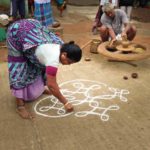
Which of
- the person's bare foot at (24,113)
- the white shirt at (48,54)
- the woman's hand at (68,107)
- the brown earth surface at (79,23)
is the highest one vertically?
the white shirt at (48,54)

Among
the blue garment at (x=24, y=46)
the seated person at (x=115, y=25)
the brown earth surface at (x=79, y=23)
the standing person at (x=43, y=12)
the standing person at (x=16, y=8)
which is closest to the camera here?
the blue garment at (x=24, y=46)

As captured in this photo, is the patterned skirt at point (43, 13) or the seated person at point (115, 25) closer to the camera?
the seated person at point (115, 25)

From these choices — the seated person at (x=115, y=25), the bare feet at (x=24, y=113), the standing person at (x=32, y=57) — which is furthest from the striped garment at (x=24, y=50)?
the seated person at (x=115, y=25)

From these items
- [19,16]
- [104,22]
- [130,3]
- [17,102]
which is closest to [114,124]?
[17,102]

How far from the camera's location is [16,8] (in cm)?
697

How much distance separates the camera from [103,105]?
144 inches

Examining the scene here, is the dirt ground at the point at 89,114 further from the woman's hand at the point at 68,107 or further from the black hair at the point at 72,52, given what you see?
the black hair at the point at 72,52

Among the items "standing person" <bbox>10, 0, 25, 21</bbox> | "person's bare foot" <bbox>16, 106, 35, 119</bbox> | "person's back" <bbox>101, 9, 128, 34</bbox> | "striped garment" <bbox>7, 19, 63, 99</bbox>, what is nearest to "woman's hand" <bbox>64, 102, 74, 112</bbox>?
"person's bare foot" <bbox>16, 106, 35, 119</bbox>

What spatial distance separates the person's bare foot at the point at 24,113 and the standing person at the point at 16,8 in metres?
3.71

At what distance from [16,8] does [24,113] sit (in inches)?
160

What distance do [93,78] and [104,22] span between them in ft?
4.49

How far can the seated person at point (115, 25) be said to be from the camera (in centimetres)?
522

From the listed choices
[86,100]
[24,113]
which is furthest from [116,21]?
[24,113]

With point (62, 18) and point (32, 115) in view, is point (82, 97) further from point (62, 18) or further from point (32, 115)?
point (62, 18)
